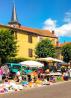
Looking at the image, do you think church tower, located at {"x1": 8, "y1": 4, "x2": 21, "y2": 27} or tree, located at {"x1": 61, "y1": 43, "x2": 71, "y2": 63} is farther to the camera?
church tower, located at {"x1": 8, "y1": 4, "x2": 21, "y2": 27}

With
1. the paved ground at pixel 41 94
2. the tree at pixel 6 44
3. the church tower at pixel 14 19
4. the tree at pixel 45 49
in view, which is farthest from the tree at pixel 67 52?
the paved ground at pixel 41 94

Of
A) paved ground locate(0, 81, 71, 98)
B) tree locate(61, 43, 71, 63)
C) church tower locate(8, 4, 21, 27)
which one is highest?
church tower locate(8, 4, 21, 27)

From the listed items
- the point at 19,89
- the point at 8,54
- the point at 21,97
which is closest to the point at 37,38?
the point at 8,54

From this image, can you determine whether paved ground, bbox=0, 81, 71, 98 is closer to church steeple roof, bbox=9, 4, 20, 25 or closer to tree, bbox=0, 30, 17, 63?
tree, bbox=0, 30, 17, 63

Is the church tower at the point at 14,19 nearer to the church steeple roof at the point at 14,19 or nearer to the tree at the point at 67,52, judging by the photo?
the church steeple roof at the point at 14,19

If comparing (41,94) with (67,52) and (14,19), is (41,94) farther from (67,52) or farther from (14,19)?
(14,19)

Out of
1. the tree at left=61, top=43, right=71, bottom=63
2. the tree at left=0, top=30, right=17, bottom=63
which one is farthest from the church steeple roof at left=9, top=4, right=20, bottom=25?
the tree at left=0, top=30, right=17, bottom=63

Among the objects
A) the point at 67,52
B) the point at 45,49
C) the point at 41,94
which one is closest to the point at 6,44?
the point at 45,49

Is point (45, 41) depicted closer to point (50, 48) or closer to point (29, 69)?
point (50, 48)

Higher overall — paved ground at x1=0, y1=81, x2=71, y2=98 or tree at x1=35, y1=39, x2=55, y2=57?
tree at x1=35, y1=39, x2=55, y2=57

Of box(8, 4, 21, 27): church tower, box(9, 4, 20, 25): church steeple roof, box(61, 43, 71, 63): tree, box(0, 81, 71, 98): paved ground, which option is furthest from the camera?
box(9, 4, 20, 25): church steeple roof

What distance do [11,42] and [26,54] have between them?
57.1 feet

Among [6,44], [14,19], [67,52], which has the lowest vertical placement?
[67,52]

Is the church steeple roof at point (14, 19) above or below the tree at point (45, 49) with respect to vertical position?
above
